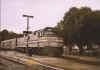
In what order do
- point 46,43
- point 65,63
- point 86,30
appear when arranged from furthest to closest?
Result: point 46,43, point 86,30, point 65,63

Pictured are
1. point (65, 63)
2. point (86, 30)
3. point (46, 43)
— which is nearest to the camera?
point (65, 63)

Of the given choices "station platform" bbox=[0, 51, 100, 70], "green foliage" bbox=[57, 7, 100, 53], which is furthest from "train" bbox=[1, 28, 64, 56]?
"station platform" bbox=[0, 51, 100, 70]

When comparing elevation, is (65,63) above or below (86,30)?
below

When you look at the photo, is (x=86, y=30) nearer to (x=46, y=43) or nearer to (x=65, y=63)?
(x=46, y=43)

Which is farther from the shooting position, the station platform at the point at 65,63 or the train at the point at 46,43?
the train at the point at 46,43

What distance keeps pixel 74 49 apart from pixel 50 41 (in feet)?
30.5

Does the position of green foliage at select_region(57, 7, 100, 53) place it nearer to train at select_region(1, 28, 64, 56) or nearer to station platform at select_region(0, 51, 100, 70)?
train at select_region(1, 28, 64, 56)

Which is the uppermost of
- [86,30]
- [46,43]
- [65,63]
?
[86,30]

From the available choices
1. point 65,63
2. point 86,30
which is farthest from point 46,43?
point 65,63

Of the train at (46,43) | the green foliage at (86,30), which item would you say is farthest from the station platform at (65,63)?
the train at (46,43)

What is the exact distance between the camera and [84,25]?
20734 mm

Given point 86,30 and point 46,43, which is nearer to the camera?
point 86,30

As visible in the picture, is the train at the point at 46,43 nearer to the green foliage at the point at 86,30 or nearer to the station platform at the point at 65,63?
the green foliage at the point at 86,30

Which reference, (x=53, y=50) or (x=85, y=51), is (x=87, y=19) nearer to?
(x=53, y=50)
